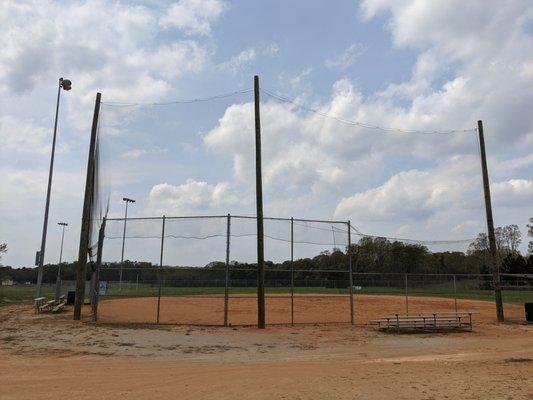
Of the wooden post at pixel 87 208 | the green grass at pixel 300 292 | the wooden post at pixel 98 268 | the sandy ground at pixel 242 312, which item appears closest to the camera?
the wooden post at pixel 98 268

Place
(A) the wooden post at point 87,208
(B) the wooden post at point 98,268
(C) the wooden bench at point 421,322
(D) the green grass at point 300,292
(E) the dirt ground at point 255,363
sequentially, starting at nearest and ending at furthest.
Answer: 1. (E) the dirt ground at point 255,363
2. (C) the wooden bench at point 421,322
3. (B) the wooden post at point 98,268
4. (A) the wooden post at point 87,208
5. (D) the green grass at point 300,292

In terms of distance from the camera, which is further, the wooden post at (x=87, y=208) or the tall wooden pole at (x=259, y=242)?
the wooden post at (x=87, y=208)

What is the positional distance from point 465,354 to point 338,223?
750 centimetres

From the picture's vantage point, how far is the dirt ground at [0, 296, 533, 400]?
24.5 feet

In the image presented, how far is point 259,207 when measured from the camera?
1680cm

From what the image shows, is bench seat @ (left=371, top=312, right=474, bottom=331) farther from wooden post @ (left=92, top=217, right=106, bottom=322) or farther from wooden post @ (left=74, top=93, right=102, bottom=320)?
wooden post @ (left=74, top=93, right=102, bottom=320)

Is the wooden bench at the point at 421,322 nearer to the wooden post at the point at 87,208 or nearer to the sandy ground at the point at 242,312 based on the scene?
the sandy ground at the point at 242,312

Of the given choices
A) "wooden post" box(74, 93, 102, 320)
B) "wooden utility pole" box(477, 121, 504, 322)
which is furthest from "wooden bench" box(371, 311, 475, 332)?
"wooden post" box(74, 93, 102, 320)

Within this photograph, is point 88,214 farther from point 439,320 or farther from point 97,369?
point 439,320

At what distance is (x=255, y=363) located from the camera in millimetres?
10148

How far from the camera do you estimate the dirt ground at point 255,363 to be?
748cm

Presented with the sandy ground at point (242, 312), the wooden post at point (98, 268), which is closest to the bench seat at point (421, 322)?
the sandy ground at point (242, 312)

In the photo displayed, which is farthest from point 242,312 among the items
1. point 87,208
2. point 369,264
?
point 369,264

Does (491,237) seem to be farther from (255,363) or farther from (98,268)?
(98,268)
